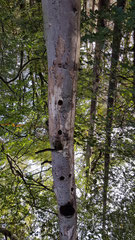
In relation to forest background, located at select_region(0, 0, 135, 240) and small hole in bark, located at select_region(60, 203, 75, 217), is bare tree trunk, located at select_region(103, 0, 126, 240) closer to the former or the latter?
forest background, located at select_region(0, 0, 135, 240)

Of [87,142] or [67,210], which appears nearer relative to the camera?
[67,210]

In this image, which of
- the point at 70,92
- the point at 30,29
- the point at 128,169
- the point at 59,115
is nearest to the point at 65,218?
the point at 59,115

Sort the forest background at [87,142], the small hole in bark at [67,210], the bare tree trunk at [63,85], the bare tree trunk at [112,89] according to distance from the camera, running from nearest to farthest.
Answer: the bare tree trunk at [63,85], the small hole in bark at [67,210], the bare tree trunk at [112,89], the forest background at [87,142]

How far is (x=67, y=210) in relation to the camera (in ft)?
5.21

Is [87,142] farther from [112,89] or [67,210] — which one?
[67,210]

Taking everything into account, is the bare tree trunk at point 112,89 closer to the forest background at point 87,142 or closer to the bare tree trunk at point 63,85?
the forest background at point 87,142

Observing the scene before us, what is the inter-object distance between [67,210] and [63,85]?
121 cm

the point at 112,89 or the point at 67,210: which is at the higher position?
the point at 112,89

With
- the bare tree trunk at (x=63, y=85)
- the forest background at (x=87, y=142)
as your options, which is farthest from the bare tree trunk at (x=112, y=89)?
the bare tree trunk at (x=63, y=85)

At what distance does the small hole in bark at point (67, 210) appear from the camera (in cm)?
159

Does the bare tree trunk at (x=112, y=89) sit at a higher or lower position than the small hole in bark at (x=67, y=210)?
higher

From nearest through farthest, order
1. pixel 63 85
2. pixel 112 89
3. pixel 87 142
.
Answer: pixel 63 85 < pixel 112 89 < pixel 87 142

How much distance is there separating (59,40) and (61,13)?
0.52 ft

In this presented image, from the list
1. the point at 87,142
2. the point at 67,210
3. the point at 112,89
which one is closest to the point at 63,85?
the point at 67,210
